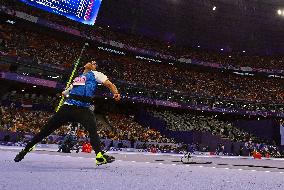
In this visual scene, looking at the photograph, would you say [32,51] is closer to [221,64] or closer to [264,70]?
[221,64]

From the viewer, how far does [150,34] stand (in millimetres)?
43812

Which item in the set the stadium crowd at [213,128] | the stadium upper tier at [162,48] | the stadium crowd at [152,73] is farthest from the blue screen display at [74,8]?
the stadium crowd at [213,128]

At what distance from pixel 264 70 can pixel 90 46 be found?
82.6ft

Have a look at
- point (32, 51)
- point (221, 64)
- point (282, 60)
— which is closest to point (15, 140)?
point (32, 51)

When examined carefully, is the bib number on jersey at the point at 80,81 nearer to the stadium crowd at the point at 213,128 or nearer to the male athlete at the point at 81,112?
the male athlete at the point at 81,112

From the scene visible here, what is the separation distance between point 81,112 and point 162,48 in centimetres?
3867

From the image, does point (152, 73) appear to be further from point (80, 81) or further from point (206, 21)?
point (80, 81)

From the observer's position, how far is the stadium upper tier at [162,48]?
3470cm

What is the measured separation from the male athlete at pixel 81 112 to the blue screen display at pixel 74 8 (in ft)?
98.0

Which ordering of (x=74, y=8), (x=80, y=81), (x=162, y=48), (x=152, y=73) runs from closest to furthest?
(x=80, y=81) → (x=74, y=8) → (x=152, y=73) → (x=162, y=48)

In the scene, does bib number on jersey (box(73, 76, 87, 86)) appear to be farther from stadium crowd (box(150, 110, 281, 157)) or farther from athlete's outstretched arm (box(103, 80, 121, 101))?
stadium crowd (box(150, 110, 281, 157))

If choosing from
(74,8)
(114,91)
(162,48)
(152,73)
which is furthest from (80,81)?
(162,48)

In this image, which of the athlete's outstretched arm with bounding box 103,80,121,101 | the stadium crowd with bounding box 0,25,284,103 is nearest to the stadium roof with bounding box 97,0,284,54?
the stadium crowd with bounding box 0,25,284,103

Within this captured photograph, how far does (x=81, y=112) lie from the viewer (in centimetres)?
532
